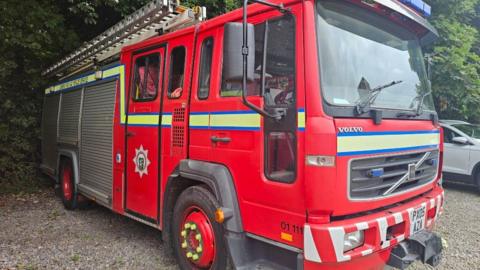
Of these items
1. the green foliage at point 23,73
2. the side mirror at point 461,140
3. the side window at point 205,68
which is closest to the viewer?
the side window at point 205,68

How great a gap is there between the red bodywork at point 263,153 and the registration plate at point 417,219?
8cm

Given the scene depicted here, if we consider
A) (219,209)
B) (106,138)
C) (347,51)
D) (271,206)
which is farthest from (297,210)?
(106,138)

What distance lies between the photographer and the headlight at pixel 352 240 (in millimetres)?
2537

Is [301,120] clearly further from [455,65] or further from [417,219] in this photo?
[455,65]

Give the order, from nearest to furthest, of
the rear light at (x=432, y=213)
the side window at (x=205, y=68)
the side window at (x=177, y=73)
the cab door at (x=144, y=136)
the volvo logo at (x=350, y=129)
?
the volvo logo at (x=350, y=129), the rear light at (x=432, y=213), the side window at (x=205, y=68), the side window at (x=177, y=73), the cab door at (x=144, y=136)

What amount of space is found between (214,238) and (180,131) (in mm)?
1148

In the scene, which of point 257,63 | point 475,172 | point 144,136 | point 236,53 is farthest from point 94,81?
point 475,172

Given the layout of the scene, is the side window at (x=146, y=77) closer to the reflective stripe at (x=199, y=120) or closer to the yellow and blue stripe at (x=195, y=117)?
the yellow and blue stripe at (x=195, y=117)

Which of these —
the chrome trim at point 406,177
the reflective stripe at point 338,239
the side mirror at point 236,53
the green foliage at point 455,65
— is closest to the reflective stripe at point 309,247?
the reflective stripe at point 338,239

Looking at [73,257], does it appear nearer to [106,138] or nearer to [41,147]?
[106,138]

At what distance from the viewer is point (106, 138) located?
5.07 m

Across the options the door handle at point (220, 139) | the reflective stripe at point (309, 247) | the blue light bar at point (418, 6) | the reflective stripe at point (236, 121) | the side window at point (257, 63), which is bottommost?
the reflective stripe at point (309, 247)

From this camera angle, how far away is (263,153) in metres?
2.89

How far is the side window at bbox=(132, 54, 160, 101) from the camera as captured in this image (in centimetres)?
426
